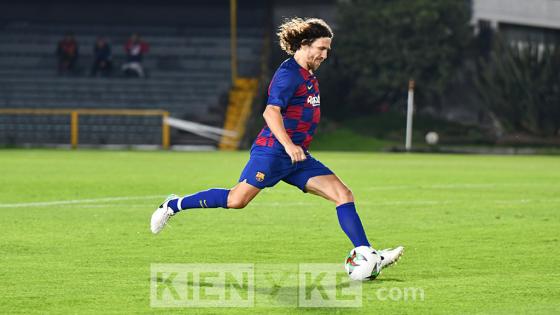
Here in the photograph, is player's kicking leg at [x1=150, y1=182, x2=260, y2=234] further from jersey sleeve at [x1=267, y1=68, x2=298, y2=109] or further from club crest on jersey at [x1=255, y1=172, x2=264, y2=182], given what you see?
jersey sleeve at [x1=267, y1=68, x2=298, y2=109]

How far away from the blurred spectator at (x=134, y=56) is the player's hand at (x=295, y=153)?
119ft

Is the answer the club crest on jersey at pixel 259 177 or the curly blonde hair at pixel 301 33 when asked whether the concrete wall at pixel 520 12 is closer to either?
the curly blonde hair at pixel 301 33

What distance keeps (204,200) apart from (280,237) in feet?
6.71

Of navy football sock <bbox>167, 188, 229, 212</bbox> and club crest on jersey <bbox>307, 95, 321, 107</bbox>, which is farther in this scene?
navy football sock <bbox>167, 188, 229, 212</bbox>

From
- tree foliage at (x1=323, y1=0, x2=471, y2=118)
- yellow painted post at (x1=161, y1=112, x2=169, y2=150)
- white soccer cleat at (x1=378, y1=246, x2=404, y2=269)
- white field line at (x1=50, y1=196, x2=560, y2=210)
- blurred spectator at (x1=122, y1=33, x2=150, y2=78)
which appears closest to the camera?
white soccer cleat at (x1=378, y1=246, x2=404, y2=269)

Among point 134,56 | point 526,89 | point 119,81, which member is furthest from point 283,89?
point 134,56

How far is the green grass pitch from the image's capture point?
8.24 m

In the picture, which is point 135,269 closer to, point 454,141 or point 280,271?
point 280,271

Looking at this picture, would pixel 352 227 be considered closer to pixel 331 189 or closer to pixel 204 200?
pixel 331 189

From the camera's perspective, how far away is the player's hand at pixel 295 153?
9.17 meters

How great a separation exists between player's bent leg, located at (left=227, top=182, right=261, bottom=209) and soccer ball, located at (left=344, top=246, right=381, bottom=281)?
1.01m

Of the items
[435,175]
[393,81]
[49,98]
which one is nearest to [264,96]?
[393,81]

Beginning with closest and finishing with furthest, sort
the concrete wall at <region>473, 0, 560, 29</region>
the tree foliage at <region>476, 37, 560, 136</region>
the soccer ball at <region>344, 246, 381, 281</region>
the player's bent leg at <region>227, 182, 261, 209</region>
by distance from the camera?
the soccer ball at <region>344, 246, 381, 281</region>, the player's bent leg at <region>227, 182, 261, 209</region>, the tree foliage at <region>476, 37, 560, 136</region>, the concrete wall at <region>473, 0, 560, 29</region>

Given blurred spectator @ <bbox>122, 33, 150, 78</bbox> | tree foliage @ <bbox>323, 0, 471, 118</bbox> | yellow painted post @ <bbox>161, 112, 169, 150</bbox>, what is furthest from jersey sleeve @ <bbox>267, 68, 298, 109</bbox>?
blurred spectator @ <bbox>122, 33, 150, 78</bbox>
